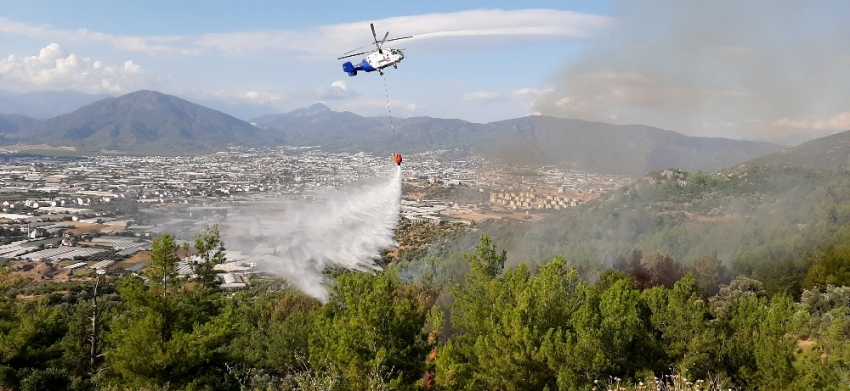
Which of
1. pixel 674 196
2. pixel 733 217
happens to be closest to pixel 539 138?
pixel 674 196

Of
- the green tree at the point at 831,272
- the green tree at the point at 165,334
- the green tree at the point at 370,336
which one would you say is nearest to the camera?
the green tree at the point at 370,336

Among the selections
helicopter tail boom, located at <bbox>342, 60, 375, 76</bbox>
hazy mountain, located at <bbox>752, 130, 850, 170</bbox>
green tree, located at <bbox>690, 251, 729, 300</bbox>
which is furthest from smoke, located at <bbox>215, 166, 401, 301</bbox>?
hazy mountain, located at <bbox>752, 130, 850, 170</bbox>

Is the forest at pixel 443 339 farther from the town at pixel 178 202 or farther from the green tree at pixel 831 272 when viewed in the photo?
the town at pixel 178 202

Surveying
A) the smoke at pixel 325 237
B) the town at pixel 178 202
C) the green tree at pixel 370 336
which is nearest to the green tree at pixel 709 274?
the smoke at pixel 325 237

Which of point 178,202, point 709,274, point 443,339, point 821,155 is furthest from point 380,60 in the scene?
point 821,155

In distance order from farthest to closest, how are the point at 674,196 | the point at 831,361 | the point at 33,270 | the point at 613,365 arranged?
the point at 674,196 < the point at 33,270 < the point at 613,365 < the point at 831,361

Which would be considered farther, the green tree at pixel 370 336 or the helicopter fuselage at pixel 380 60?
the helicopter fuselage at pixel 380 60

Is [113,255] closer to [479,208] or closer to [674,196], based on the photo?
[479,208]

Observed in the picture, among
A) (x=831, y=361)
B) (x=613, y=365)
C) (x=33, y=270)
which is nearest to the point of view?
(x=831, y=361)
